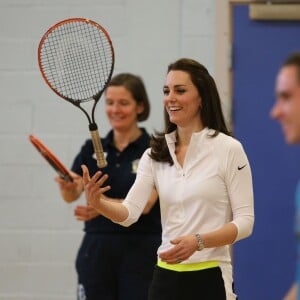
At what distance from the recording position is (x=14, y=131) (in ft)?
13.8

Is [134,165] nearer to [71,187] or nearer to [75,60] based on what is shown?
[71,187]

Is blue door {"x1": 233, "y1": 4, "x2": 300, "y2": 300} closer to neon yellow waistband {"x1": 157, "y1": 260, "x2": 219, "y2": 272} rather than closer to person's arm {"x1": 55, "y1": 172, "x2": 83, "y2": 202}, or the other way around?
person's arm {"x1": 55, "y1": 172, "x2": 83, "y2": 202}

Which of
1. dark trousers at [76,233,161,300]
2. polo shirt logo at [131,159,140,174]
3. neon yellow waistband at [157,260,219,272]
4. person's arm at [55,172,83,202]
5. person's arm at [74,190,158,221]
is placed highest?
polo shirt logo at [131,159,140,174]

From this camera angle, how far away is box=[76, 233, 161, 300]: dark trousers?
124 inches

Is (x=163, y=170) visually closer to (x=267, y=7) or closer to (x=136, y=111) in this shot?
(x=136, y=111)

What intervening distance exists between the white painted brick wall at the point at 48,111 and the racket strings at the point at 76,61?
13.5 inches

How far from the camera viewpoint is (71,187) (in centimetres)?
327

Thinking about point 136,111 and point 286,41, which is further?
point 286,41

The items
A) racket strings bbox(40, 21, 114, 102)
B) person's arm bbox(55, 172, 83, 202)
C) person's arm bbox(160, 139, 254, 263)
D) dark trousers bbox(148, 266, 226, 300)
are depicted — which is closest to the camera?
person's arm bbox(160, 139, 254, 263)


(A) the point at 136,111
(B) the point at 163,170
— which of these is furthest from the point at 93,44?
(B) the point at 163,170

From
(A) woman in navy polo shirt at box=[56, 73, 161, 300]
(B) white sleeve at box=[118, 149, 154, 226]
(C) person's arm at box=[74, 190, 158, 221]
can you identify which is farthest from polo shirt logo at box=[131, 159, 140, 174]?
(B) white sleeve at box=[118, 149, 154, 226]

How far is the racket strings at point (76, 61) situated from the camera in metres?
3.02

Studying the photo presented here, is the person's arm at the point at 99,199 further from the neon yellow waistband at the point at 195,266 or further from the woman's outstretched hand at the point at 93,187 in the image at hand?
the neon yellow waistband at the point at 195,266

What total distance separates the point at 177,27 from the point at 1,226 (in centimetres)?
157
